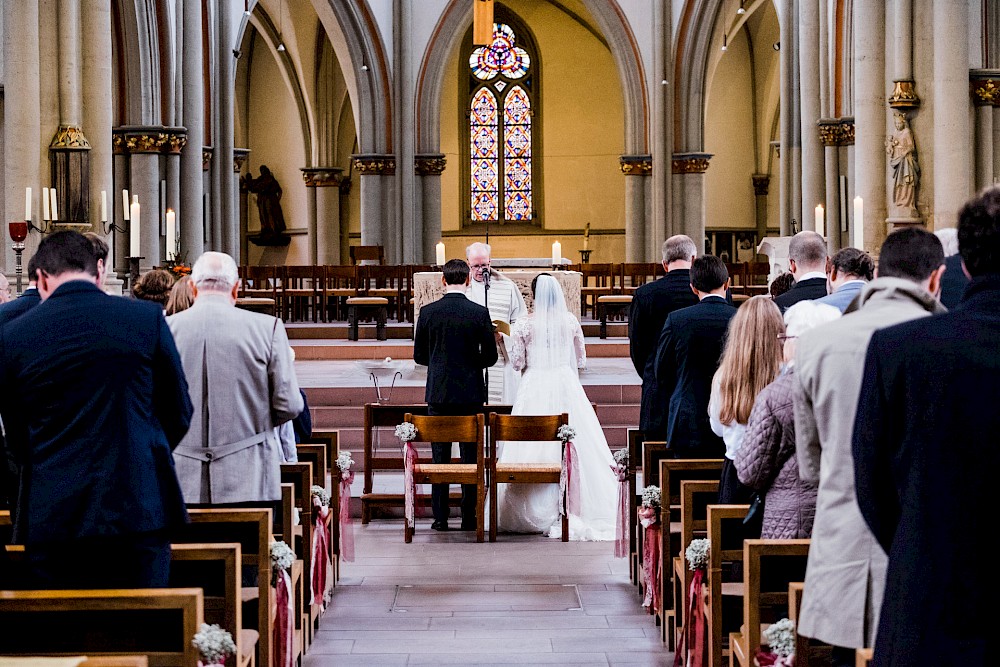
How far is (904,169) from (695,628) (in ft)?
26.7

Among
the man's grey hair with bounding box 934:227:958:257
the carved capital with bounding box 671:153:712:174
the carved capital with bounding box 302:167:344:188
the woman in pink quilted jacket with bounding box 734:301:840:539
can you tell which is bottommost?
the woman in pink quilted jacket with bounding box 734:301:840:539

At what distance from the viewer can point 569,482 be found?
750 cm

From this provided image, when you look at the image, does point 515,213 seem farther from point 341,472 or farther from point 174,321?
point 174,321

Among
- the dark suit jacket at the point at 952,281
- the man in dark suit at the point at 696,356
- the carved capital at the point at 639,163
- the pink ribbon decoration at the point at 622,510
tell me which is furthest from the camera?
the carved capital at the point at 639,163

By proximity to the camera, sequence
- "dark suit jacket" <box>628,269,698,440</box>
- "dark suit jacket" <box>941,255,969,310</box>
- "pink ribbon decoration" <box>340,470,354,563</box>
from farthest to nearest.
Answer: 1. "pink ribbon decoration" <box>340,470,354,563</box>
2. "dark suit jacket" <box>628,269,698,440</box>
3. "dark suit jacket" <box>941,255,969,310</box>

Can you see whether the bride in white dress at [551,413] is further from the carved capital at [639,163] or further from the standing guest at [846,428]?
the carved capital at [639,163]

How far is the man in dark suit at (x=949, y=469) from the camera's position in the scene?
2178 millimetres

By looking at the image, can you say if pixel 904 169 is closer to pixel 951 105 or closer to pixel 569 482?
pixel 951 105

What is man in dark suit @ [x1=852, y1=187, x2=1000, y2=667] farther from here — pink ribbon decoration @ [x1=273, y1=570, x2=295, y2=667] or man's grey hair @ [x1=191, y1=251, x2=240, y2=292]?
man's grey hair @ [x1=191, y1=251, x2=240, y2=292]

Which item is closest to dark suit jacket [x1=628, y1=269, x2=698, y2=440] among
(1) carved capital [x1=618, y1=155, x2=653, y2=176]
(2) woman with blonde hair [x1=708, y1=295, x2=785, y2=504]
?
(2) woman with blonde hair [x1=708, y1=295, x2=785, y2=504]

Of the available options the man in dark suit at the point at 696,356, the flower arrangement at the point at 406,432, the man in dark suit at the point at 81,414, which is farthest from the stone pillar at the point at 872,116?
the man in dark suit at the point at 81,414

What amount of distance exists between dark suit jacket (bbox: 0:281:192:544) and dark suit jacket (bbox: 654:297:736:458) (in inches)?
109

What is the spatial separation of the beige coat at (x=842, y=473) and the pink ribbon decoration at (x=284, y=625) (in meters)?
2.10

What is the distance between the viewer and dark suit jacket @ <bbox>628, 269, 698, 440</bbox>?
653 cm
